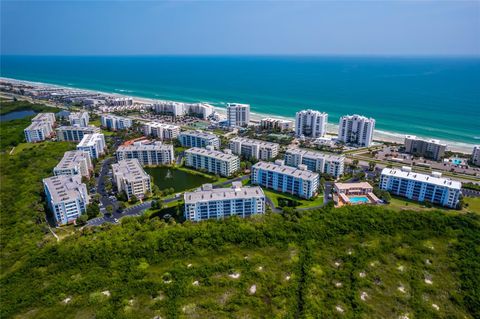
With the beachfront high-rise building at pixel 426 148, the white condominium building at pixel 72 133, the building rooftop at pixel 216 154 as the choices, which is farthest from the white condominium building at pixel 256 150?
the white condominium building at pixel 72 133

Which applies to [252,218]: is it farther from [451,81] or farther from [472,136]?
[451,81]

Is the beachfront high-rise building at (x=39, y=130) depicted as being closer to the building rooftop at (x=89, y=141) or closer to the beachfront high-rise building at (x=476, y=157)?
the building rooftop at (x=89, y=141)

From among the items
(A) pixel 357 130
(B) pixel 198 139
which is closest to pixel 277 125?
(A) pixel 357 130

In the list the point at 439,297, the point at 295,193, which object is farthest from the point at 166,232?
the point at 439,297

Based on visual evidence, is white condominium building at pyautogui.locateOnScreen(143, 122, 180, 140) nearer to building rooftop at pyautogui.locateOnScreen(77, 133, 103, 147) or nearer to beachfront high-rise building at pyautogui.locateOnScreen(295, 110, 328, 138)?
building rooftop at pyautogui.locateOnScreen(77, 133, 103, 147)

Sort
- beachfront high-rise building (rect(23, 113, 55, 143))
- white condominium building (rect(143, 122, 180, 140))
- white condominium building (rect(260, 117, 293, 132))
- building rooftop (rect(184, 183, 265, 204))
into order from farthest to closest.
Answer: white condominium building (rect(260, 117, 293, 132))
white condominium building (rect(143, 122, 180, 140))
beachfront high-rise building (rect(23, 113, 55, 143))
building rooftop (rect(184, 183, 265, 204))

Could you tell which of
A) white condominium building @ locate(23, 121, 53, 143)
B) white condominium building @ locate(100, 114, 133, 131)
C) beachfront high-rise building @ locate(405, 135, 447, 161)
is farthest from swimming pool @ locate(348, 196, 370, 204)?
white condominium building @ locate(23, 121, 53, 143)
